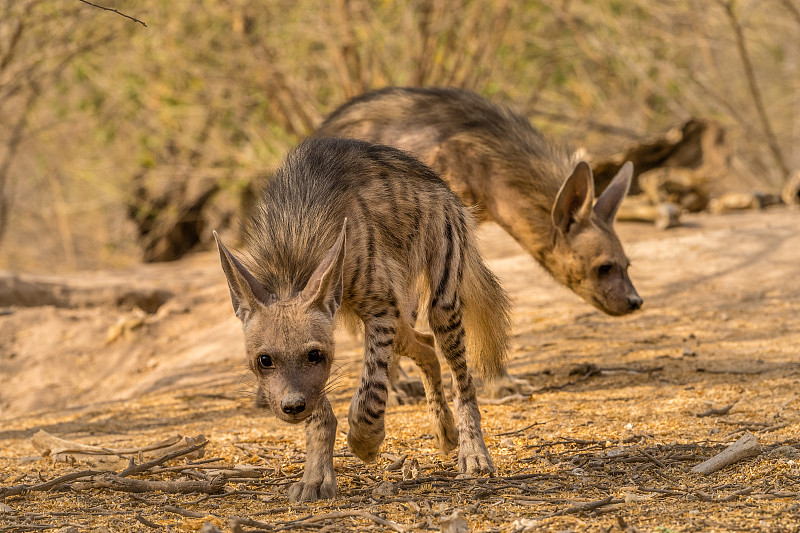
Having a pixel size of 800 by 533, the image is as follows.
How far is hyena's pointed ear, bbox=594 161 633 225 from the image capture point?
19.8ft

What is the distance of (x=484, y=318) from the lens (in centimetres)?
464

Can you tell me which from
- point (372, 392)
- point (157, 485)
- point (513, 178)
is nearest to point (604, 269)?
point (513, 178)

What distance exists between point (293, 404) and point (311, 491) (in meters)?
0.39

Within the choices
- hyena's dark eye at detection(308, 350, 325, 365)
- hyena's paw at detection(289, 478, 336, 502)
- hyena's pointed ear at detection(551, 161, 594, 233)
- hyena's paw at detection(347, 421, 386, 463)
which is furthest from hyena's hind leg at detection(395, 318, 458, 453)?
hyena's pointed ear at detection(551, 161, 594, 233)

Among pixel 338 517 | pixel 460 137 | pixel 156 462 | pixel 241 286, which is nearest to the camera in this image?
pixel 338 517

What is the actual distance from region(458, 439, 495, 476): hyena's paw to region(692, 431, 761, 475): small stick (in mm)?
839

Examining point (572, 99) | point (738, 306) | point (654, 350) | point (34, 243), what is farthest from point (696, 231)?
point (34, 243)

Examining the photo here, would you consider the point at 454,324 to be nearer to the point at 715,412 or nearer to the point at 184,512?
the point at 715,412

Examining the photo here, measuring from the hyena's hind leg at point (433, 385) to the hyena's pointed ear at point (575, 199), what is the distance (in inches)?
74.8

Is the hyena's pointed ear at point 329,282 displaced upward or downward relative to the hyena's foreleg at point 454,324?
upward

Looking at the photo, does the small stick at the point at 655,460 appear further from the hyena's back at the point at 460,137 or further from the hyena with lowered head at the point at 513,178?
the hyena's back at the point at 460,137

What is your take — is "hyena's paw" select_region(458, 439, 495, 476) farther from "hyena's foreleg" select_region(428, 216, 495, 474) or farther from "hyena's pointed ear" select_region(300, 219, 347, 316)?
"hyena's pointed ear" select_region(300, 219, 347, 316)

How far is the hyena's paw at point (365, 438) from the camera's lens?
3.58 m

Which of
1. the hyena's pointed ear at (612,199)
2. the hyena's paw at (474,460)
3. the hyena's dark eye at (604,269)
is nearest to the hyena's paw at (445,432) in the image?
the hyena's paw at (474,460)
